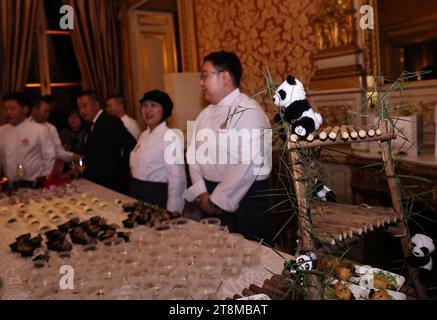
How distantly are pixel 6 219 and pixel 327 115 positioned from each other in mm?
2271

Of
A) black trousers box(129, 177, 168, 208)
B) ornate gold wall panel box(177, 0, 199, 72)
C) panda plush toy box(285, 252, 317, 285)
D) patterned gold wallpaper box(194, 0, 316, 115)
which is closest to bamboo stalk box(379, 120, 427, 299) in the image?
panda plush toy box(285, 252, 317, 285)

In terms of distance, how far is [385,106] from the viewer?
41.1 inches

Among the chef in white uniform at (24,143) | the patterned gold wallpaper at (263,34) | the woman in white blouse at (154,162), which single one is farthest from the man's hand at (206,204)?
the chef in white uniform at (24,143)

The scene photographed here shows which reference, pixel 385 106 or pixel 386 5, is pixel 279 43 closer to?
pixel 386 5

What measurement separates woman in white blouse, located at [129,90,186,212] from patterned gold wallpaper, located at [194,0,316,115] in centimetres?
84

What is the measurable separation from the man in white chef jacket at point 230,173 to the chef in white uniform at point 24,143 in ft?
6.00

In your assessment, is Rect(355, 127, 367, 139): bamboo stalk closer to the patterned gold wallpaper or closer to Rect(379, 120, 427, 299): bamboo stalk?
Rect(379, 120, 427, 299): bamboo stalk

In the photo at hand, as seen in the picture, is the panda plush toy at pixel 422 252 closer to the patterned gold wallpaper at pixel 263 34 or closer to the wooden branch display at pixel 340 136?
the wooden branch display at pixel 340 136

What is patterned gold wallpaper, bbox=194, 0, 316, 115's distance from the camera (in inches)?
145

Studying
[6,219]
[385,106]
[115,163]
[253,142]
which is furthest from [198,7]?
[385,106]

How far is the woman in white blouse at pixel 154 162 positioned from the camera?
119 inches

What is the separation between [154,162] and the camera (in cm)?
304

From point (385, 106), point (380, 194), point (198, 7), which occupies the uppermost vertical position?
point (198, 7)

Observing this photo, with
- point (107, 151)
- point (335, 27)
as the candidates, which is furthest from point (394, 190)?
point (107, 151)
